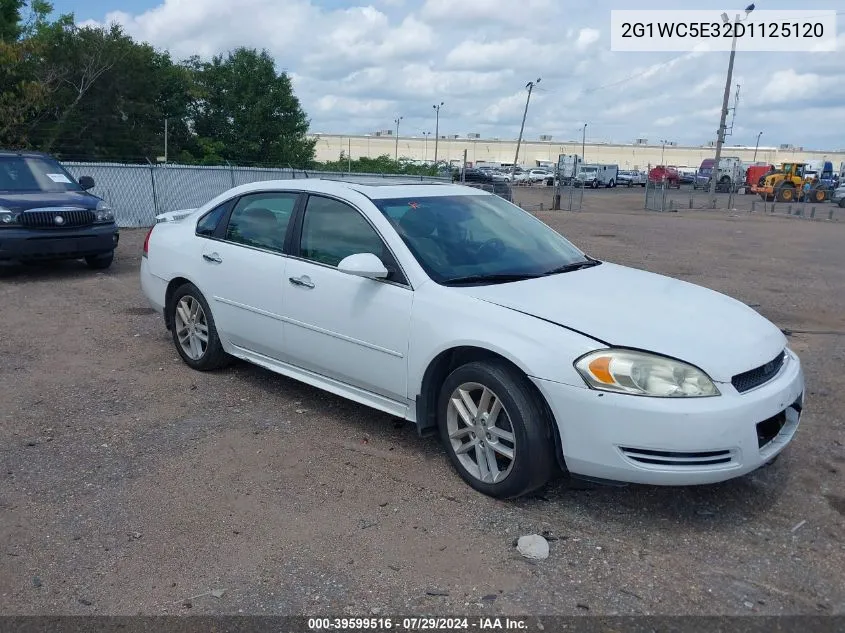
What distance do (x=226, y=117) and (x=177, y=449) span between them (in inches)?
1537

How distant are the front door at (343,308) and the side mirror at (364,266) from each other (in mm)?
102

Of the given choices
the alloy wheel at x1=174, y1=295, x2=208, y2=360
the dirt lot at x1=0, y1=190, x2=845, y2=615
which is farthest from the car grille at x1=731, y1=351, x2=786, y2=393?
the alloy wheel at x1=174, y1=295, x2=208, y2=360

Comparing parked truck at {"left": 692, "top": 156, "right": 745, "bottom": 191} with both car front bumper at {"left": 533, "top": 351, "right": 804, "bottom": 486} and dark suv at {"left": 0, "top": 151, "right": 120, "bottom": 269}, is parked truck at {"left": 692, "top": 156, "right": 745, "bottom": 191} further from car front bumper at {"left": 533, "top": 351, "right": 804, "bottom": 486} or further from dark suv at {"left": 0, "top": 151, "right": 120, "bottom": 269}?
car front bumper at {"left": 533, "top": 351, "right": 804, "bottom": 486}

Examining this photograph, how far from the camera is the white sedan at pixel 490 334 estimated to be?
3.48 m

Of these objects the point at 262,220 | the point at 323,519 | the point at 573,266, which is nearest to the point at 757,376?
the point at 573,266

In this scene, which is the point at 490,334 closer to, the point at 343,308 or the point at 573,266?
the point at 343,308

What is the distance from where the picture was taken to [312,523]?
12.0 feet

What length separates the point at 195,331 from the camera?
232 inches

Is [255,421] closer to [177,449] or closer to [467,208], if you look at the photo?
[177,449]

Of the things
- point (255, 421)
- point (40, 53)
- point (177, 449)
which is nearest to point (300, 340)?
point (255, 421)

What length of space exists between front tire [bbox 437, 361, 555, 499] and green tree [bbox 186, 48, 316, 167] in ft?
123

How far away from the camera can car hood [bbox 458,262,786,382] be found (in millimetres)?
3582

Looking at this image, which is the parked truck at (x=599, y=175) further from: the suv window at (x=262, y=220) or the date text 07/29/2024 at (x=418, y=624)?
the date text 07/29/2024 at (x=418, y=624)

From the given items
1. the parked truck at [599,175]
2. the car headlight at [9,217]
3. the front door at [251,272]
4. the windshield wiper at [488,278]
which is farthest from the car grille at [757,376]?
the parked truck at [599,175]
